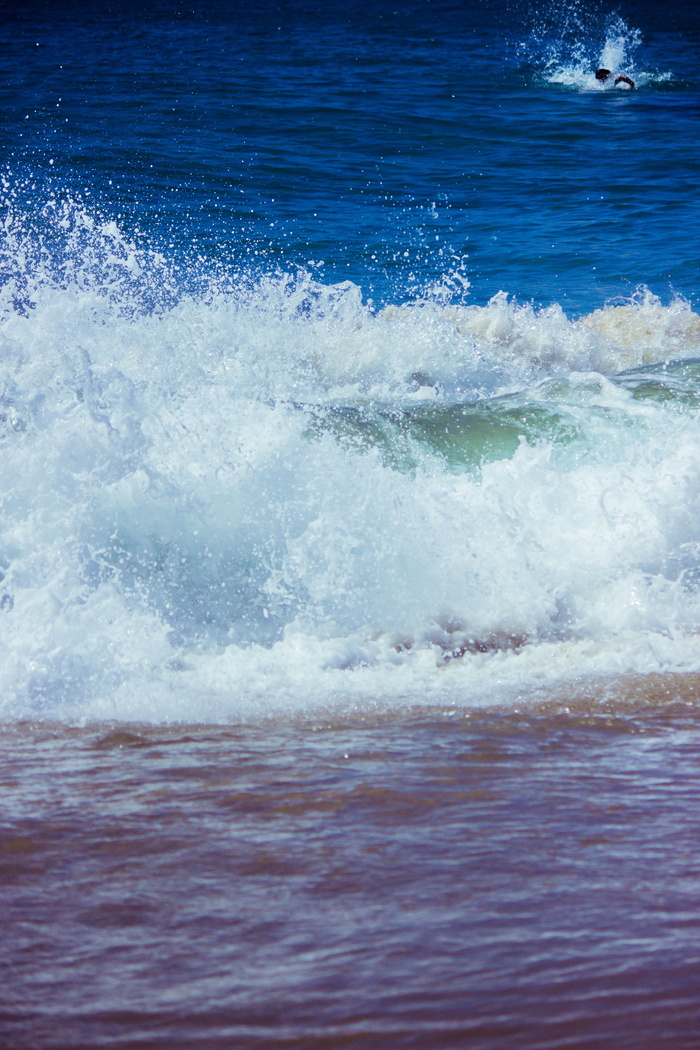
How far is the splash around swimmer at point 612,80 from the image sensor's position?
17.5 meters

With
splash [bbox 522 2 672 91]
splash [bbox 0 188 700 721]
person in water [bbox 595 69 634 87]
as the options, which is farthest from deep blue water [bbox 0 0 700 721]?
splash [bbox 522 2 672 91]

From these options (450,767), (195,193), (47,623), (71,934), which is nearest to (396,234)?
(195,193)

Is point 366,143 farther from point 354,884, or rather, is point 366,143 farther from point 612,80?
point 354,884

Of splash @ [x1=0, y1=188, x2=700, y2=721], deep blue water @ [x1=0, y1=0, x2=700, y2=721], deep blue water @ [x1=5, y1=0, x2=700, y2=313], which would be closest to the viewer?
splash @ [x1=0, y1=188, x2=700, y2=721]

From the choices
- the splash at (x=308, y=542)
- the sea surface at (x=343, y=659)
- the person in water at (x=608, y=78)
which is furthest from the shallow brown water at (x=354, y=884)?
the person in water at (x=608, y=78)

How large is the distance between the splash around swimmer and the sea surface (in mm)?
8611

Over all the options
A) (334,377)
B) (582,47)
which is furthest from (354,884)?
(582,47)

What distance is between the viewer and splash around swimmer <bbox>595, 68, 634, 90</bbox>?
17.5 metres

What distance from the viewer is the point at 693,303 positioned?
1029 centimetres

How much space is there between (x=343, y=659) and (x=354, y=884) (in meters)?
1.64

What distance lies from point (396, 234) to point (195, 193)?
8.56 ft

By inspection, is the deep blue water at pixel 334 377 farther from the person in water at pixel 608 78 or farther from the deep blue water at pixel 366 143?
the person in water at pixel 608 78

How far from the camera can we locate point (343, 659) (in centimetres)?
356

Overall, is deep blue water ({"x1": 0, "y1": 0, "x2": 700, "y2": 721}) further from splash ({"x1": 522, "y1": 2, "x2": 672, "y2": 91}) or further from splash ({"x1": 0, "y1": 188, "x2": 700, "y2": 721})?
splash ({"x1": 522, "y1": 2, "x2": 672, "y2": 91})
